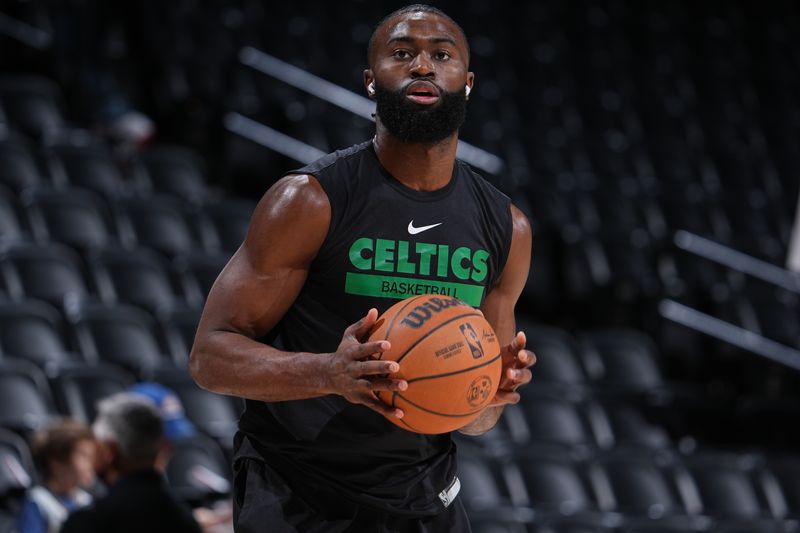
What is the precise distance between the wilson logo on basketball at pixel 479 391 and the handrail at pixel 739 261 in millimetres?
7356

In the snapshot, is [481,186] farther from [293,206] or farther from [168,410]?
[168,410]

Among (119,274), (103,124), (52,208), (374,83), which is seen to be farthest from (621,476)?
(374,83)

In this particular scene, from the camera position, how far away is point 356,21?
1118 cm

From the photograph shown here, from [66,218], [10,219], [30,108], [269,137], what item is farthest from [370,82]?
[269,137]

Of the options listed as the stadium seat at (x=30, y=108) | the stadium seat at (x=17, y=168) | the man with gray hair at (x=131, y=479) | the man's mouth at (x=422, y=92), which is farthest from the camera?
the stadium seat at (x=30, y=108)

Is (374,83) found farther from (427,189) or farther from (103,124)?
(103,124)

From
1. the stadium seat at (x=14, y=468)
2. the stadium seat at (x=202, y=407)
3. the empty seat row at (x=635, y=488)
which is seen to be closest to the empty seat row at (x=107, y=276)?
the stadium seat at (x=202, y=407)

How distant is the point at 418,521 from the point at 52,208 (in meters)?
5.28

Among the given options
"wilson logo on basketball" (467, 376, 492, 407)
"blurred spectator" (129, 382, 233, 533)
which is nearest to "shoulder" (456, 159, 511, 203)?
"wilson logo on basketball" (467, 376, 492, 407)

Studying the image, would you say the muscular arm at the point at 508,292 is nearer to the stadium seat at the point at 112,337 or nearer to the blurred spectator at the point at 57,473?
the blurred spectator at the point at 57,473

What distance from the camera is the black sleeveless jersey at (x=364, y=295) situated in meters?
2.72

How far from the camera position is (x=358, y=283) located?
272cm

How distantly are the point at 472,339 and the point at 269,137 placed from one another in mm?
6866

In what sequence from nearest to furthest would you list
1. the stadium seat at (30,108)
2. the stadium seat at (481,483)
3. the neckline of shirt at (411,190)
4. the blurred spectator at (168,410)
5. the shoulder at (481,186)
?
1. the neckline of shirt at (411,190)
2. the shoulder at (481,186)
3. the blurred spectator at (168,410)
4. the stadium seat at (481,483)
5. the stadium seat at (30,108)
